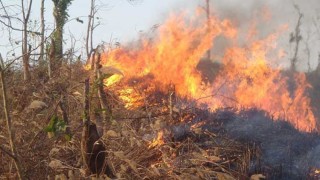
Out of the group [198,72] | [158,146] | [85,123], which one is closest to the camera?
[85,123]

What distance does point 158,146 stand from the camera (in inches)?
156

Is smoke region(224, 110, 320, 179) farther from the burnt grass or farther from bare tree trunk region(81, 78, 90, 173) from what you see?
bare tree trunk region(81, 78, 90, 173)

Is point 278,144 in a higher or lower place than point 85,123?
lower

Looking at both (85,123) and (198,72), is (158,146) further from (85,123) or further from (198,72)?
(198,72)

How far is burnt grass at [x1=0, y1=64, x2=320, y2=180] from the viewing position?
352 cm

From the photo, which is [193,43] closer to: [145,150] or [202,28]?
[202,28]

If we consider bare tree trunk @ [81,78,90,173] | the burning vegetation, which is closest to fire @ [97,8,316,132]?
the burning vegetation

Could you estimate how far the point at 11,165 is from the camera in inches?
130

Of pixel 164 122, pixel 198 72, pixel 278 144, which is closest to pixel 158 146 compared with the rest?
pixel 164 122

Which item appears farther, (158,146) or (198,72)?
(198,72)

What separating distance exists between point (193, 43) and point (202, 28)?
37.5 inches

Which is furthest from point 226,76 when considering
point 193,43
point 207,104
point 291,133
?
point 291,133

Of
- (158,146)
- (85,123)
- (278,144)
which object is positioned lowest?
(278,144)

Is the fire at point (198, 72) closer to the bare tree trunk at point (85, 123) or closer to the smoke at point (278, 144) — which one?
the smoke at point (278, 144)
